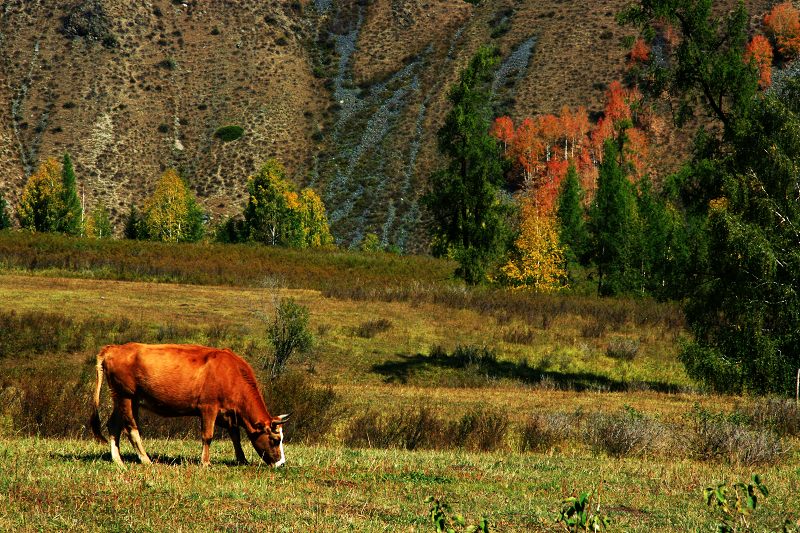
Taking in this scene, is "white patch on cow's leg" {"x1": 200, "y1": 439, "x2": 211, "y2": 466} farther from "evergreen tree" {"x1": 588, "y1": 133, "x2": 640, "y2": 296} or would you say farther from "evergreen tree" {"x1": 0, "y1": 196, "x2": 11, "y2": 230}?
"evergreen tree" {"x1": 0, "y1": 196, "x2": 11, "y2": 230}

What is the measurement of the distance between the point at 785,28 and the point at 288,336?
11683cm

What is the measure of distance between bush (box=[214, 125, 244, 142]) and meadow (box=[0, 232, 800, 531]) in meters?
70.2

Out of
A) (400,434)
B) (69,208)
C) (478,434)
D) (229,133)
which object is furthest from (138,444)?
(229,133)

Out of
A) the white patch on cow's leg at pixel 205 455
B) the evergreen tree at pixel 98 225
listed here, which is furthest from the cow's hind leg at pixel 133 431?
the evergreen tree at pixel 98 225

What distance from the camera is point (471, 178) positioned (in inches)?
1917

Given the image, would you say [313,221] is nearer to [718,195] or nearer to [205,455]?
[718,195]

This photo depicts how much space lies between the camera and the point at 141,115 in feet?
431

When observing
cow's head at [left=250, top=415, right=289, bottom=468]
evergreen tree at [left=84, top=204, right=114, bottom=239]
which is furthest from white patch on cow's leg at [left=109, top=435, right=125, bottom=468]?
evergreen tree at [left=84, top=204, right=114, bottom=239]

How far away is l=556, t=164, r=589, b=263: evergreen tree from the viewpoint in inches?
2844

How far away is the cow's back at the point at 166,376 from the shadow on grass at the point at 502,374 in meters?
21.1

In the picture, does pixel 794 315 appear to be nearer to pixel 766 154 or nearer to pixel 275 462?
pixel 766 154

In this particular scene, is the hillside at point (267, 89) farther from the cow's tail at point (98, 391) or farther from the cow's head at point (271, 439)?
the cow's tail at point (98, 391)

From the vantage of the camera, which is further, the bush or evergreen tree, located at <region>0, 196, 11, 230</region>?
the bush

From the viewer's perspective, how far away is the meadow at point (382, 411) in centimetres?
1049
